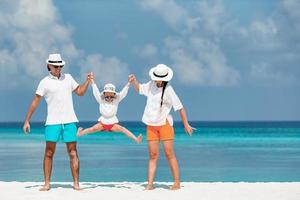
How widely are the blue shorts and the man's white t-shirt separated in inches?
2.2

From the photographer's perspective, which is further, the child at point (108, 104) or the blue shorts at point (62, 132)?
the child at point (108, 104)

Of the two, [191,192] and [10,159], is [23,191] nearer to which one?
[191,192]

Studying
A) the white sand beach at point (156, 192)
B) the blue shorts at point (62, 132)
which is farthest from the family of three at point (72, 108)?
the white sand beach at point (156, 192)

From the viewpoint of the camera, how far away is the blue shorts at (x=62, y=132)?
10945mm

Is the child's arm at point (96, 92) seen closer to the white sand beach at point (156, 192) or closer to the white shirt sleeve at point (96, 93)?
the white shirt sleeve at point (96, 93)

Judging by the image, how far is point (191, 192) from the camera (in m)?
11.3

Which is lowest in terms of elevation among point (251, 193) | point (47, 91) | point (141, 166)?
point (251, 193)

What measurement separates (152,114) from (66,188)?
177cm

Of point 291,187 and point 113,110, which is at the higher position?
point 113,110

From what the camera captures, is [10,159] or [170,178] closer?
[170,178]

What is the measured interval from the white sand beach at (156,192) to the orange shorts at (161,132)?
0.77 m

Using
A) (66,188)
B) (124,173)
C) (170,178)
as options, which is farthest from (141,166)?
(66,188)

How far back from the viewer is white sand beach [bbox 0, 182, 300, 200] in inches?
422

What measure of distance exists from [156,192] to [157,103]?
1.25m
